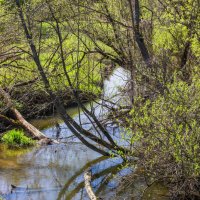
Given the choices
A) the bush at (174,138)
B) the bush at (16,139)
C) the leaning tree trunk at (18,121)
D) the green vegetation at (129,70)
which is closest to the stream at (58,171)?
the bush at (16,139)

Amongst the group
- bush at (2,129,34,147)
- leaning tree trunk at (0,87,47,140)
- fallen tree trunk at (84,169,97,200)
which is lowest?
fallen tree trunk at (84,169,97,200)

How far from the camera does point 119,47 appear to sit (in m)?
13.2

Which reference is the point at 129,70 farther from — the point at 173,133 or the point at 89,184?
the point at 173,133

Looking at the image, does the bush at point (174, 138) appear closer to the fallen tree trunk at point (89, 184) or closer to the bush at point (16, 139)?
the fallen tree trunk at point (89, 184)

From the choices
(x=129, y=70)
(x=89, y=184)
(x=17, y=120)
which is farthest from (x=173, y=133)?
(x=17, y=120)

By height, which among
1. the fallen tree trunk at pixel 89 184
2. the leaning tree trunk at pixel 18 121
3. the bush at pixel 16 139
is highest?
the leaning tree trunk at pixel 18 121

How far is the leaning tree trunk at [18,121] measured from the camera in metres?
14.0

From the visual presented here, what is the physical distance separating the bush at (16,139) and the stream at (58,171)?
213mm

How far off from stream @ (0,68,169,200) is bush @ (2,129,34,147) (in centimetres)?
21

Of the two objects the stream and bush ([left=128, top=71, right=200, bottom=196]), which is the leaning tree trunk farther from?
bush ([left=128, top=71, right=200, bottom=196])

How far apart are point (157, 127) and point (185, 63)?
19.0ft

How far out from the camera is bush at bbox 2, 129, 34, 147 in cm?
1347

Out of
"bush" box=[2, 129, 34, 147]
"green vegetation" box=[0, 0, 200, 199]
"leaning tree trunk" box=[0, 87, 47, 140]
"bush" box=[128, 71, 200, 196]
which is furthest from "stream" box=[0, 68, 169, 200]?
"bush" box=[128, 71, 200, 196]

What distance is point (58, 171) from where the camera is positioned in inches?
448
